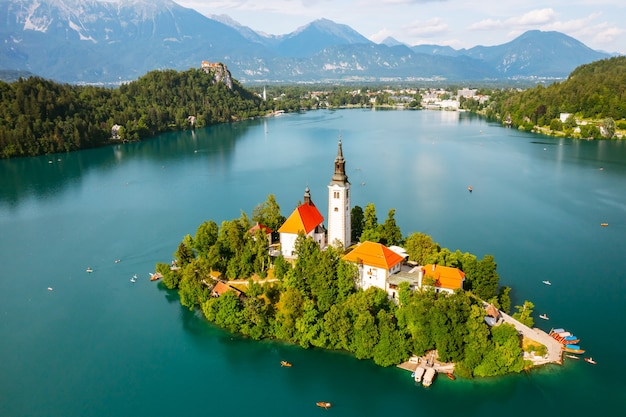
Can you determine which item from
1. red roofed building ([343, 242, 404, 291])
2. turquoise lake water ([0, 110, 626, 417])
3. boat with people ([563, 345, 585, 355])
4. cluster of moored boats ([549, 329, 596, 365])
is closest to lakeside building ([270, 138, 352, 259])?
red roofed building ([343, 242, 404, 291])

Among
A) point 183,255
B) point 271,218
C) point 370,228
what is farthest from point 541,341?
point 183,255

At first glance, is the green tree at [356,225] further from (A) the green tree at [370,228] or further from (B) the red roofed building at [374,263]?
(B) the red roofed building at [374,263]

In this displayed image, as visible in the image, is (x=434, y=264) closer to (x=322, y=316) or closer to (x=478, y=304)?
(x=478, y=304)

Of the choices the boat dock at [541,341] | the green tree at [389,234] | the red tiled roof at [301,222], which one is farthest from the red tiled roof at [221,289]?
the boat dock at [541,341]

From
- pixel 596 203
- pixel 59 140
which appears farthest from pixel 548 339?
pixel 59 140

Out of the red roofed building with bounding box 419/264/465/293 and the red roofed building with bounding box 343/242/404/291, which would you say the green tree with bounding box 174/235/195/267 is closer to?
the red roofed building with bounding box 343/242/404/291

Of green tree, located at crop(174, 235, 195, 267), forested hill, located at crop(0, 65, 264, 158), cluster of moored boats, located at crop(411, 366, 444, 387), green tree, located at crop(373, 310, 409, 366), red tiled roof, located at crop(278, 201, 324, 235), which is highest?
forested hill, located at crop(0, 65, 264, 158)
